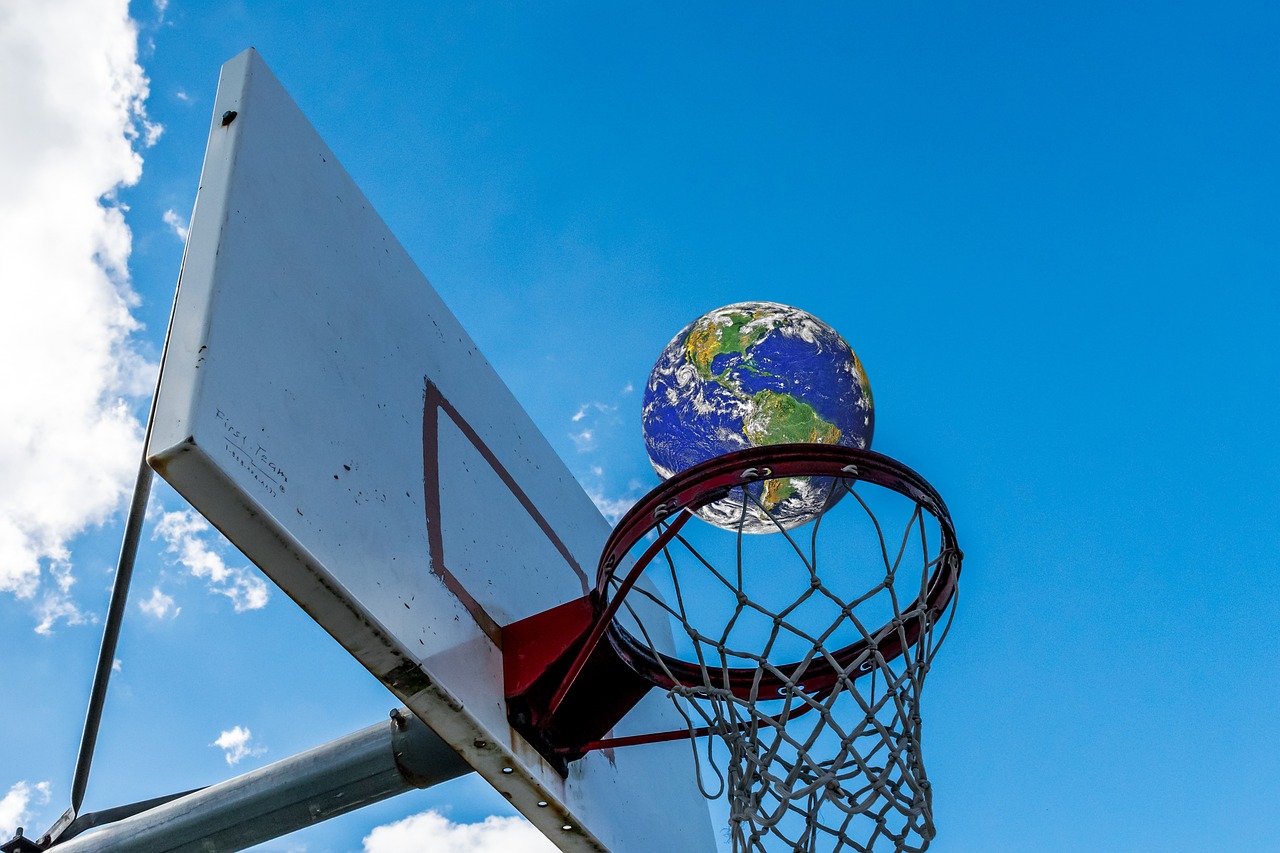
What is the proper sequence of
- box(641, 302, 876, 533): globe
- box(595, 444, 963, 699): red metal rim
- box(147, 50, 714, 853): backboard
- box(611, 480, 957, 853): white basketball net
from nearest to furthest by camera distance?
box(147, 50, 714, 853): backboard → box(611, 480, 957, 853): white basketball net → box(595, 444, 963, 699): red metal rim → box(641, 302, 876, 533): globe

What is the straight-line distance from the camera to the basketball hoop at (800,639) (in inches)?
109

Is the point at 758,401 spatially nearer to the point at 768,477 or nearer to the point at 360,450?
the point at 768,477

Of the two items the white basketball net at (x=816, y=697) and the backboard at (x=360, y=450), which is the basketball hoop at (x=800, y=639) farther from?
the backboard at (x=360, y=450)

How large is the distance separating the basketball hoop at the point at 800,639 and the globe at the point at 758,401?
0.03 m

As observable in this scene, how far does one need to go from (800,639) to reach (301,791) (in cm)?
135

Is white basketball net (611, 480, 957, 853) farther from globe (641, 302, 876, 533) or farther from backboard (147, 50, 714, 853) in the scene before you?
backboard (147, 50, 714, 853)

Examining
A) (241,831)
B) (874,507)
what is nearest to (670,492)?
(874,507)

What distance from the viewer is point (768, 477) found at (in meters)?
2.92

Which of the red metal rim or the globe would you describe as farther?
the globe

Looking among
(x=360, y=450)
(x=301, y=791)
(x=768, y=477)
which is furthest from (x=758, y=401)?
(x=301, y=791)

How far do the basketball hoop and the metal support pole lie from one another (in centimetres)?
38

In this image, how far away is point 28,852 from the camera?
3324mm

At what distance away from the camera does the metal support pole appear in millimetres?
3031

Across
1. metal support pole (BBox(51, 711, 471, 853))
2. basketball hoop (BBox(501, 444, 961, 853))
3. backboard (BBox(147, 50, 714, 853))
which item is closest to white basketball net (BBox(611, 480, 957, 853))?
basketball hoop (BBox(501, 444, 961, 853))
